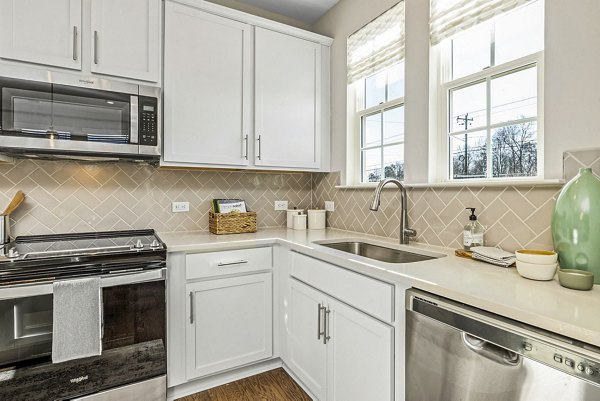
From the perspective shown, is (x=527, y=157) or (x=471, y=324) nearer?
(x=471, y=324)

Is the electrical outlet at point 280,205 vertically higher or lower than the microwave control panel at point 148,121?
lower

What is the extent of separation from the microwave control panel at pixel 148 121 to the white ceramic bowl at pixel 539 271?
6.35 feet

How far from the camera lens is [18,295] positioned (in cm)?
138

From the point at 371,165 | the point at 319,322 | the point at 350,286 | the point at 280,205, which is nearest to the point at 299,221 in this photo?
the point at 280,205

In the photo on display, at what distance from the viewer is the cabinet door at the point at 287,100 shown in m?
2.34

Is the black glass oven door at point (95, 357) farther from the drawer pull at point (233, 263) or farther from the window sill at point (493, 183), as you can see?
the window sill at point (493, 183)

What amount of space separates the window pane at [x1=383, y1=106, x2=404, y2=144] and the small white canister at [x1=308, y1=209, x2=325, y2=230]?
0.78 metres

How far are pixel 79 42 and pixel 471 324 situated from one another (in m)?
2.30

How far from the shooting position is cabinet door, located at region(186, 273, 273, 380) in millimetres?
1885

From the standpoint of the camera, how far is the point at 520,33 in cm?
149

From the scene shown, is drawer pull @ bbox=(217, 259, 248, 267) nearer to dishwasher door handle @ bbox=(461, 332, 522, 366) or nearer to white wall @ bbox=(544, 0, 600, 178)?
dishwasher door handle @ bbox=(461, 332, 522, 366)

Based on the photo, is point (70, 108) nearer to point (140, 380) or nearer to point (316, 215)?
point (140, 380)

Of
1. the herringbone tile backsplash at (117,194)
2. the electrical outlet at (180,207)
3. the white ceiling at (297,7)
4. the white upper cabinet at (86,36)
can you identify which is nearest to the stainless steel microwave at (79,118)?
the white upper cabinet at (86,36)

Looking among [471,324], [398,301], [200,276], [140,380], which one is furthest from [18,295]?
[471,324]
